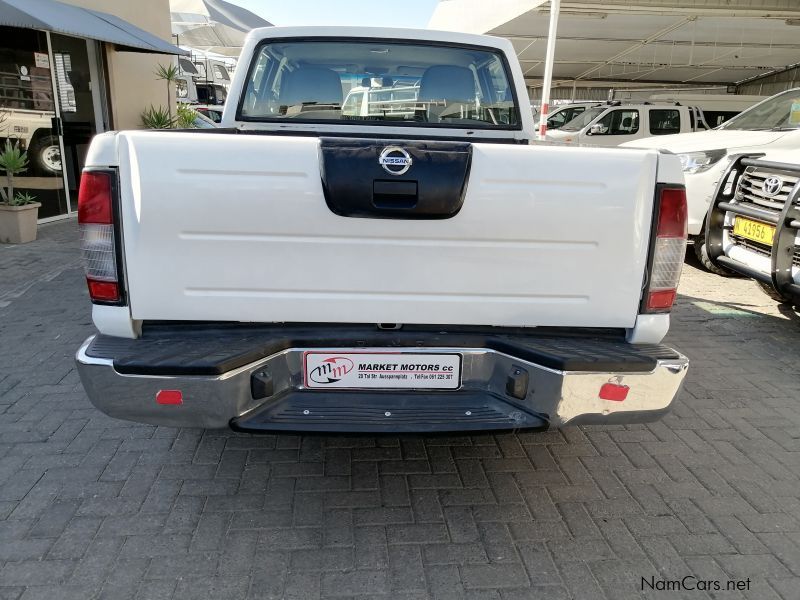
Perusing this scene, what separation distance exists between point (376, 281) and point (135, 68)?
1061cm

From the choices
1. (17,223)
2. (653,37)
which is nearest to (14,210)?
(17,223)

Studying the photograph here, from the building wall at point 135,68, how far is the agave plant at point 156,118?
106 mm

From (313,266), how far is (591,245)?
1.01 meters

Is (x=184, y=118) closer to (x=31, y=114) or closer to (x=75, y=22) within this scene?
(x=31, y=114)

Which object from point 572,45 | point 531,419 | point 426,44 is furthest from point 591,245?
point 572,45

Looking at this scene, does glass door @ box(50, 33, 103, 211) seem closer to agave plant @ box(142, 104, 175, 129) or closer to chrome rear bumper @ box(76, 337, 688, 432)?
agave plant @ box(142, 104, 175, 129)

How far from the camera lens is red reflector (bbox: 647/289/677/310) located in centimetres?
225

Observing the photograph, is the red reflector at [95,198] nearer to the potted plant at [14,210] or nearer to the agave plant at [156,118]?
the potted plant at [14,210]

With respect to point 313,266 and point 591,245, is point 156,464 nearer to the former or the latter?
point 313,266

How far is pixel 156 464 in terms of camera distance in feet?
9.35

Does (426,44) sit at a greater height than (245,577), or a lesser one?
greater

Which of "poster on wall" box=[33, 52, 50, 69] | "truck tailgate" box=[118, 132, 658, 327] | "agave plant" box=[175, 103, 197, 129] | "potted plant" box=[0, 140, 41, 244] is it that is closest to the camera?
"truck tailgate" box=[118, 132, 658, 327]

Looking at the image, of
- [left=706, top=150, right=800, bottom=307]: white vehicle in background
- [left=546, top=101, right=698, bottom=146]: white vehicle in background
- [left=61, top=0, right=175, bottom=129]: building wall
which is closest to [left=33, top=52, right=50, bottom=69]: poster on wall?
[left=61, top=0, right=175, bottom=129]: building wall

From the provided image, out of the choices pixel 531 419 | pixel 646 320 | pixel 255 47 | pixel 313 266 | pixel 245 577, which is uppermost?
pixel 255 47
